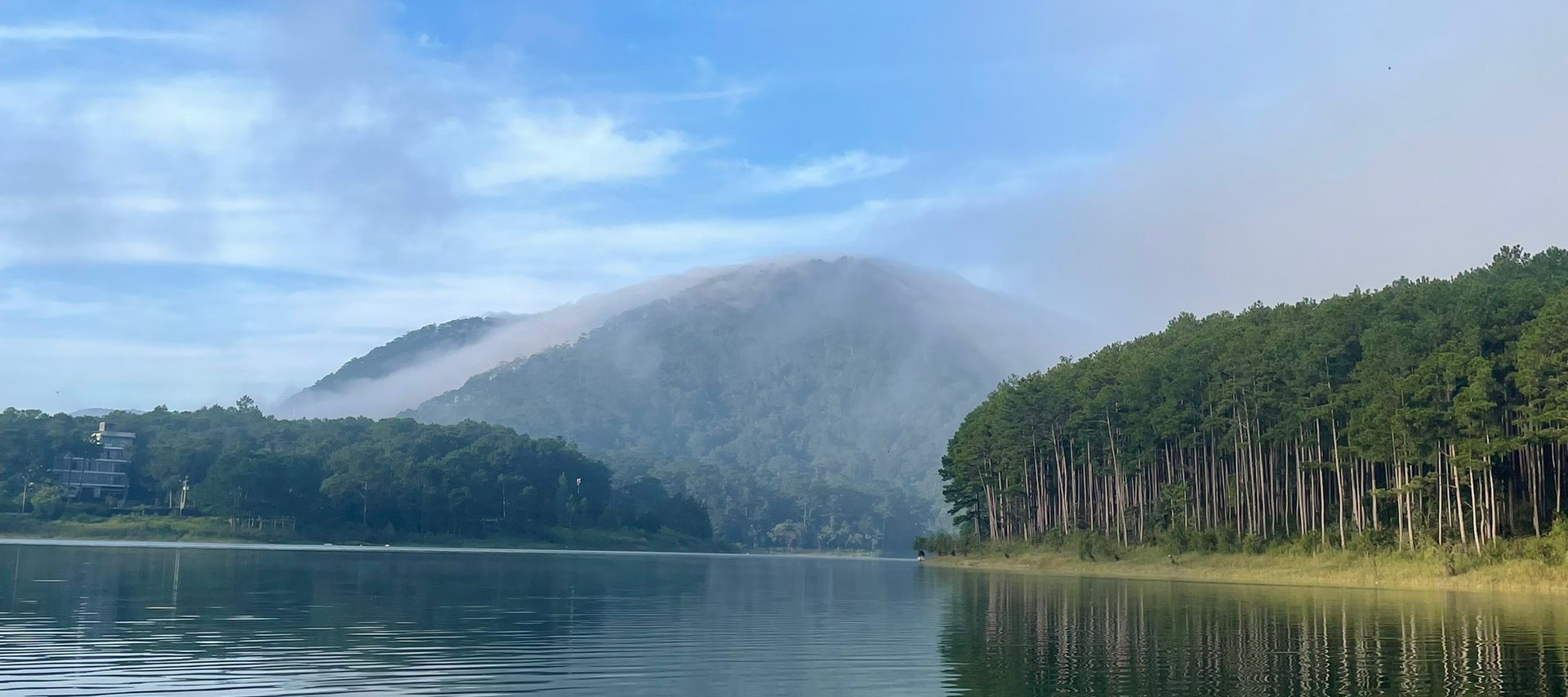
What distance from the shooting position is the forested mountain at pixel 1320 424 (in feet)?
254

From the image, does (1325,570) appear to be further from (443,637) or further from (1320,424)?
(443,637)

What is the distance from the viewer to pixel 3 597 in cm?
4856

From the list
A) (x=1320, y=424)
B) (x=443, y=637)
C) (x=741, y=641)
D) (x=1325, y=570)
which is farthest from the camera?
(x=1320, y=424)

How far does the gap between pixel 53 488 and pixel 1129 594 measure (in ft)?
583

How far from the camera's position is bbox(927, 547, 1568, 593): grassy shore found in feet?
226

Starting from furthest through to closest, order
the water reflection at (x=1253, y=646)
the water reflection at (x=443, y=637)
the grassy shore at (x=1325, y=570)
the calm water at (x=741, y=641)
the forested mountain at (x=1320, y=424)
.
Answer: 1. the forested mountain at (x=1320, y=424)
2. the grassy shore at (x=1325, y=570)
3. the water reflection at (x=1253, y=646)
4. the calm water at (x=741, y=641)
5. the water reflection at (x=443, y=637)

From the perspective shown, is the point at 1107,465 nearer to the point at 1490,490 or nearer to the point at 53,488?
the point at 1490,490

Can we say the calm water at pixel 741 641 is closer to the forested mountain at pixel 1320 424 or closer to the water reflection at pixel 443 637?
the water reflection at pixel 443 637

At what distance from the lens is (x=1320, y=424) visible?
93.4m

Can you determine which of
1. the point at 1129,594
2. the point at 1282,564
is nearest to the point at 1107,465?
the point at 1282,564

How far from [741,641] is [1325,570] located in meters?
57.2

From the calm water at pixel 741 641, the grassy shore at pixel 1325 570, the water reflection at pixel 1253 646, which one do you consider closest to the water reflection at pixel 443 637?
the calm water at pixel 741 641

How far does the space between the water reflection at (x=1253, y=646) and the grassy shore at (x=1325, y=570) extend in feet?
32.0

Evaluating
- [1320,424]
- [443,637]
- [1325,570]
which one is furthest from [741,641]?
[1320,424]
